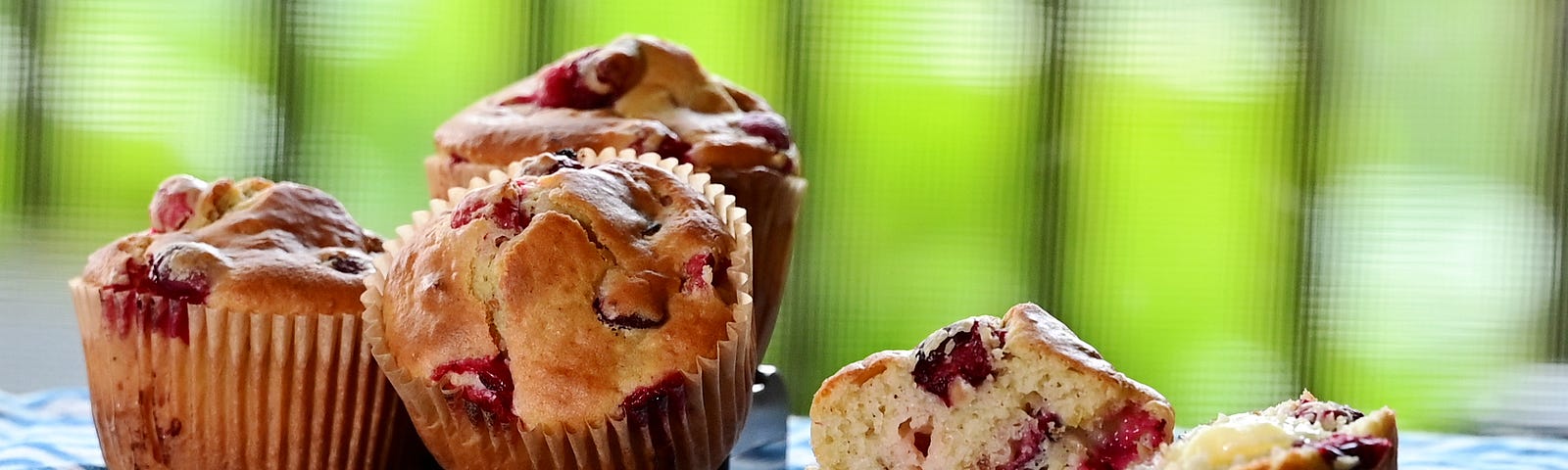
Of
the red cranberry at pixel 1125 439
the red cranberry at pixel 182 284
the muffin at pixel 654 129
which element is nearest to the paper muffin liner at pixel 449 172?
the muffin at pixel 654 129

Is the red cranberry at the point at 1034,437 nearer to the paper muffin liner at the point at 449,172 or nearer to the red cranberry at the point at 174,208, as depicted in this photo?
the paper muffin liner at the point at 449,172

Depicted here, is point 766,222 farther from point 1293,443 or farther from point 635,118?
point 1293,443

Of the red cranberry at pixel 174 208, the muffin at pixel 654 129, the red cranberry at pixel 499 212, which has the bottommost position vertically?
the red cranberry at pixel 174 208

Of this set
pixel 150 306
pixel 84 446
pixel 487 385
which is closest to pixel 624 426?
pixel 487 385

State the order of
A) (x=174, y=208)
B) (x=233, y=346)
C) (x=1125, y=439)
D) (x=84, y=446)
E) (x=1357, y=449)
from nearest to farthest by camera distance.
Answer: (x=1357, y=449) → (x=1125, y=439) → (x=233, y=346) → (x=174, y=208) → (x=84, y=446)

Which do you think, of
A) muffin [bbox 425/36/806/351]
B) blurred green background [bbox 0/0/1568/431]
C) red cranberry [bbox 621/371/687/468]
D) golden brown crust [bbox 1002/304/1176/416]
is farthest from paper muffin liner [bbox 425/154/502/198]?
blurred green background [bbox 0/0/1568/431]

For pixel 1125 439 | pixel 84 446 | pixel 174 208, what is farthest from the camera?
pixel 84 446

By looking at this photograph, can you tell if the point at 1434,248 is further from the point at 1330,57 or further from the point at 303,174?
the point at 303,174
